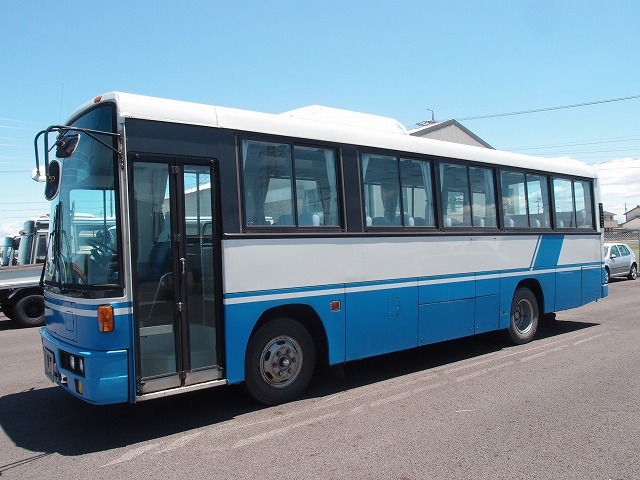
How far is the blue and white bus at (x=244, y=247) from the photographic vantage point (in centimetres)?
513

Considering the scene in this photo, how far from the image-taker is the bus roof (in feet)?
17.4

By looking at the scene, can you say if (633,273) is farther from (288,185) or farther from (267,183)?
(267,183)

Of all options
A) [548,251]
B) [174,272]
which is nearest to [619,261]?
[548,251]

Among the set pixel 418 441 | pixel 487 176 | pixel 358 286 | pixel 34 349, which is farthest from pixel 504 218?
pixel 34 349

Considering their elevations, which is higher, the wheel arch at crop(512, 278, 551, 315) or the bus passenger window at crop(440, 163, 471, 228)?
the bus passenger window at crop(440, 163, 471, 228)

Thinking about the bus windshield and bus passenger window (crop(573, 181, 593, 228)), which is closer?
the bus windshield

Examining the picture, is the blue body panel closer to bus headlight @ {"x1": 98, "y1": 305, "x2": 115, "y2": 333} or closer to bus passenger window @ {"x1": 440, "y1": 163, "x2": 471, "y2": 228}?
bus headlight @ {"x1": 98, "y1": 305, "x2": 115, "y2": 333}

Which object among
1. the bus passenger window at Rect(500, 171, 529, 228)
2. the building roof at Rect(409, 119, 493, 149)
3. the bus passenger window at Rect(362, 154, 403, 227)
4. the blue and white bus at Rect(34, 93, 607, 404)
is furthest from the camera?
the building roof at Rect(409, 119, 493, 149)

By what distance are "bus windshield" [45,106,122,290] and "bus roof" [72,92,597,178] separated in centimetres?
33

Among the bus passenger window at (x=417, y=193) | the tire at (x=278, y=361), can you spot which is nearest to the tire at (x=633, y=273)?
the bus passenger window at (x=417, y=193)

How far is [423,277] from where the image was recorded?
7625 millimetres

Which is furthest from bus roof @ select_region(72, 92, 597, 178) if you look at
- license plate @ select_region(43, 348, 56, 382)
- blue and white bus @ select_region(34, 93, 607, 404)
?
license plate @ select_region(43, 348, 56, 382)

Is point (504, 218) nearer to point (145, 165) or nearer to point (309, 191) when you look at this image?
point (309, 191)

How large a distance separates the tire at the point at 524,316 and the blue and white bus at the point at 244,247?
47.7 inches
